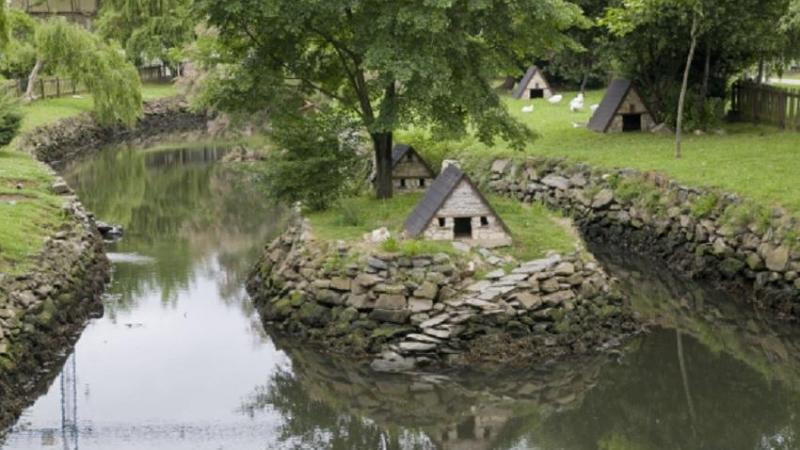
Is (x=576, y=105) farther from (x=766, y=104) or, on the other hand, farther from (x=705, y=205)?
(x=705, y=205)

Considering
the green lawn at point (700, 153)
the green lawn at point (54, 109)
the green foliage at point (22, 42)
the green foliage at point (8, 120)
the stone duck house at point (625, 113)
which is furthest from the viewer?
the green lawn at point (54, 109)

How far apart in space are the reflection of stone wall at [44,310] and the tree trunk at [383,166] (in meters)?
6.92

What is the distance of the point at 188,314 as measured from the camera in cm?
2655

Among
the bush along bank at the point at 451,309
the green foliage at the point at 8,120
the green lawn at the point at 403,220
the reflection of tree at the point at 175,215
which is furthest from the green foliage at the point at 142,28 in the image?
the bush along bank at the point at 451,309

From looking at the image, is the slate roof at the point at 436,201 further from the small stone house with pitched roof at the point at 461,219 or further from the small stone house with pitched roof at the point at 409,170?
the small stone house with pitched roof at the point at 409,170

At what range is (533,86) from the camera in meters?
52.4

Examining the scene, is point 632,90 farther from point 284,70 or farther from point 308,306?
point 308,306

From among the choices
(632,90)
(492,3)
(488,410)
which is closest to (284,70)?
(492,3)

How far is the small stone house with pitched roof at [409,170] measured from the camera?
29.1m

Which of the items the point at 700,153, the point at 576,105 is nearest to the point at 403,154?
the point at 700,153

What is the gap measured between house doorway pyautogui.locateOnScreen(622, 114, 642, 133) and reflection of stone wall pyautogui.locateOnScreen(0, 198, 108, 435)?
18.1m

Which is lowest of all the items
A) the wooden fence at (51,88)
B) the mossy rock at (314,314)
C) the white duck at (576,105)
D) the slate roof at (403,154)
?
the mossy rock at (314,314)

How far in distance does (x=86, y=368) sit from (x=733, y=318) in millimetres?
13199

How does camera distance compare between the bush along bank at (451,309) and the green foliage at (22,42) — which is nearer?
the bush along bank at (451,309)
